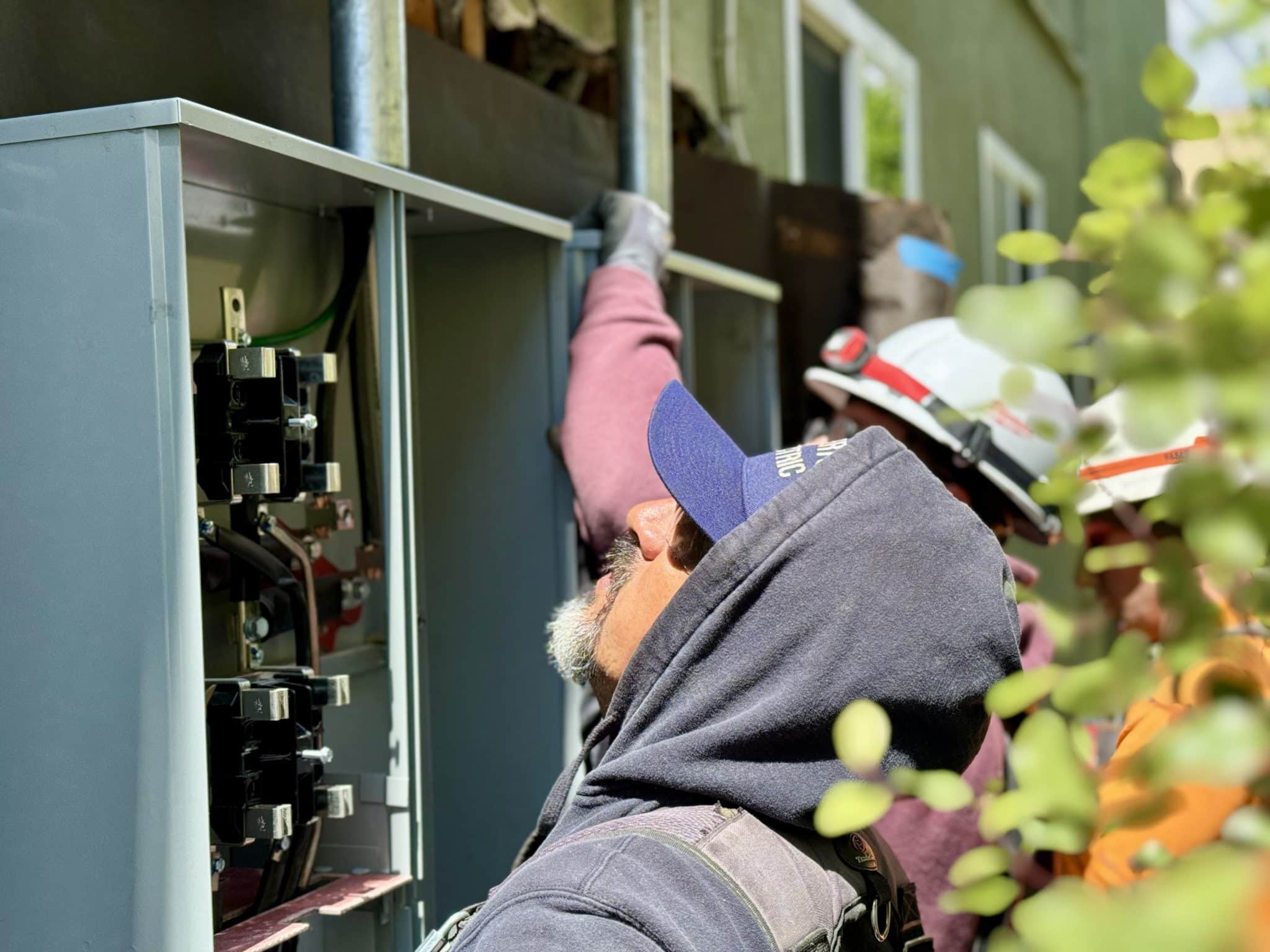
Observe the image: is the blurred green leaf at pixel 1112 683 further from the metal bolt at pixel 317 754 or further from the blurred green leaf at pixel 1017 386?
the metal bolt at pixel 317 754

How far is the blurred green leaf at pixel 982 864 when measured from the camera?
0.49 m

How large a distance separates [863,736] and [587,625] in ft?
3.75

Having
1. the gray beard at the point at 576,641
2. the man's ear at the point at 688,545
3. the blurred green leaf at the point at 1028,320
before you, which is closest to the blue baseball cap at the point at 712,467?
the man's ear at the point at 688,545

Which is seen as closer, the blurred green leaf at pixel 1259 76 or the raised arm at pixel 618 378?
the blurred green leaf at pixel 1259 76

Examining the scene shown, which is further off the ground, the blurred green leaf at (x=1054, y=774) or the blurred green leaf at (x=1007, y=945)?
the blurred green leaf at (x=1054, y=774)

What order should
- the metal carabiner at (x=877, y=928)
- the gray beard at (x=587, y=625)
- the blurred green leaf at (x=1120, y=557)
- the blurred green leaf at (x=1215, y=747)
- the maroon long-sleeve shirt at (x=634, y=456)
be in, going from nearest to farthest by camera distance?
the blurred green leaf at (x=1215, y=747)
the blurred green leaf at (x=1120, y=557)
the metal carabiner at (x=877, y=928)
the gray beard at (x=587, y=625)
the maroon long-sleeve shirt at (x=634, y=456)

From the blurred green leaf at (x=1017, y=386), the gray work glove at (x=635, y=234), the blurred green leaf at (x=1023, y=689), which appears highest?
the gray work glove at (x=635, y=234)

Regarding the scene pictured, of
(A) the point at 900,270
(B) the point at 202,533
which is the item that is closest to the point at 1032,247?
(B) the point at 202,533

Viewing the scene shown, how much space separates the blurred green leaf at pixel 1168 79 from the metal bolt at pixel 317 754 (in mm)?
1376

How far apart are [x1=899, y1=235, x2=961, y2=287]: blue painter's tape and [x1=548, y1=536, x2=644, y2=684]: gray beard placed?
108 inches

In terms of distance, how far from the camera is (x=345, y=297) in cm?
196

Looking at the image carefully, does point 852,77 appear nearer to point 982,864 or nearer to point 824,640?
point 824,640

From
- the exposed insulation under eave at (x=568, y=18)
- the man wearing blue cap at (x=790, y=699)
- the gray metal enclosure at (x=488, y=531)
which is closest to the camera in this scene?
the man wearing blue cap at (x=790, y=699)

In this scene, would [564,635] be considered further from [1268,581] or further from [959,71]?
[959,71]
